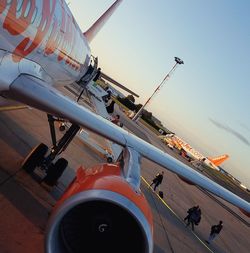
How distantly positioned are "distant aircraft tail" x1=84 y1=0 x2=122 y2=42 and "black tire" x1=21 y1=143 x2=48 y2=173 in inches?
350

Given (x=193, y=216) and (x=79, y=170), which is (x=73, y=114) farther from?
(x=193, y=216)

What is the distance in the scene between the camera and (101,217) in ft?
18.1

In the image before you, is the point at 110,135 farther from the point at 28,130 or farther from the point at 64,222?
the point at 28,130

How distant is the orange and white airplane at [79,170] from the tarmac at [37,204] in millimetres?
1891

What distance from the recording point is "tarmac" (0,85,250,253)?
24.7ft

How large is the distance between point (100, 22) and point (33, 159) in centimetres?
1020

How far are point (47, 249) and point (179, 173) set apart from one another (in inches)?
130

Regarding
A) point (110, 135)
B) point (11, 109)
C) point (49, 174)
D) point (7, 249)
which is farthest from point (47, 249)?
point (11, 109)

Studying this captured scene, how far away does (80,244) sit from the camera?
5.57m

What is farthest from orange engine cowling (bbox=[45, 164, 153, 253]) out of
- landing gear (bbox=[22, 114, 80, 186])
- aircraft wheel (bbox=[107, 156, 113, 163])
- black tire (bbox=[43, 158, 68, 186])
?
aircraft wheel (bbox=[107, 156, 113, 163])

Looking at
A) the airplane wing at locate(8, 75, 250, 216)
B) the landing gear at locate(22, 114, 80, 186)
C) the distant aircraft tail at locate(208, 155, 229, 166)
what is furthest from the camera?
the distant aircraft tail at locate(208, 155, 229, 166)

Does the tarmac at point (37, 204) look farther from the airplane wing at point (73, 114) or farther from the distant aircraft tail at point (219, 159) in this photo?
the distant aircraft tail at point (219, 159)

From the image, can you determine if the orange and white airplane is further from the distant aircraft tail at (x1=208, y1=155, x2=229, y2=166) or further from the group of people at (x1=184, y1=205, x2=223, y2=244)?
the distant aircraft tail at (x1=208, y1=155, x2=229, y2=166)

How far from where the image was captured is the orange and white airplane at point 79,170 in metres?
5.00
